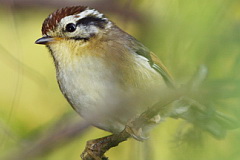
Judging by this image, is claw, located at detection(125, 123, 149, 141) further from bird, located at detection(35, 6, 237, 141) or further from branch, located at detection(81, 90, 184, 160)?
bird, located at detection(35, 6, 237, 141)

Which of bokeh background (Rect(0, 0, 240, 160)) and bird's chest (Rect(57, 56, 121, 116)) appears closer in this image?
bokeh background (Rect(0, 0, 240, 160))

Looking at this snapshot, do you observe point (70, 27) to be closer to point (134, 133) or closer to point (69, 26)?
point (69, 26)

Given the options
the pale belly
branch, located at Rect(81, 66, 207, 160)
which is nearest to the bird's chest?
the pale belly

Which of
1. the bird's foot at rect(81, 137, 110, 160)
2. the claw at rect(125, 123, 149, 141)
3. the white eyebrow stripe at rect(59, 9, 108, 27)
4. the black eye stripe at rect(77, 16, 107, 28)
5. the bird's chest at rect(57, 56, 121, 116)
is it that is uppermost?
the white eyebrow stripe at rect(59, 9, 108, 27)

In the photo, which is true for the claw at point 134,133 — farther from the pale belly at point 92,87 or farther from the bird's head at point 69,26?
the bird's head at point 69,26

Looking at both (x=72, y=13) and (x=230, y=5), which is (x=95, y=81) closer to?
(x=72, y=13)

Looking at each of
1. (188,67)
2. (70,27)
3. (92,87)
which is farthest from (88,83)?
(188,67)

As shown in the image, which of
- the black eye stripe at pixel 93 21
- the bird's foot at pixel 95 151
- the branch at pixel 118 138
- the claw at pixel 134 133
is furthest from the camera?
the black eye stripe at pixel 93 21

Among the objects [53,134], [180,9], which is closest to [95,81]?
[53,134]

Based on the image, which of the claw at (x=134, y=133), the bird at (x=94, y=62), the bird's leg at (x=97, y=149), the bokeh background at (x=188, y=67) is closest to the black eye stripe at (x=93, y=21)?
the bird at (x=94, y=62)
